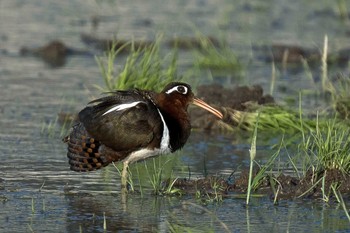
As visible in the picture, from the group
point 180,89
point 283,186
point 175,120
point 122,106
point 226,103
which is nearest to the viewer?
point 283,186

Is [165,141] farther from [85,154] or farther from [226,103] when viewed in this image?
[226,103]

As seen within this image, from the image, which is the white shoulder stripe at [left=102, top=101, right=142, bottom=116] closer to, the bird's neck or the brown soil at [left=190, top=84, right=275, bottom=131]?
the bird's neck

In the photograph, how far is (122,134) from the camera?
8.70 metres

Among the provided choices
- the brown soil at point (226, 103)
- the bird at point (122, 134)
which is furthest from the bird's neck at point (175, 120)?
the brown soil at point (226, 103)

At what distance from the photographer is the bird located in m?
8.69

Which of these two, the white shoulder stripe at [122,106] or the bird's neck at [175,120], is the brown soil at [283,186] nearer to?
the bird's neck at [175,120]

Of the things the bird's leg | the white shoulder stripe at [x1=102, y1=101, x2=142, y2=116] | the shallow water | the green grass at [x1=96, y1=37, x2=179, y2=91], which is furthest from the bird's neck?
the green grass at [x1=96, y1=37, x2=179, y2=91]

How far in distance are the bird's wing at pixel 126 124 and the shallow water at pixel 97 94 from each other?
431 mm

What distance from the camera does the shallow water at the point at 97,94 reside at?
7862 millimetres

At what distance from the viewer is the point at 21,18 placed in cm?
1798

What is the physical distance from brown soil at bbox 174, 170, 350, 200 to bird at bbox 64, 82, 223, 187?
400 mm

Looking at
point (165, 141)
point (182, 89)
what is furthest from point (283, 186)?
point (182, 89)

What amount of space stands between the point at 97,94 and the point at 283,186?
4.30 metres

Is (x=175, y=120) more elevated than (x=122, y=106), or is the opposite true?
(x=122, y=106)
